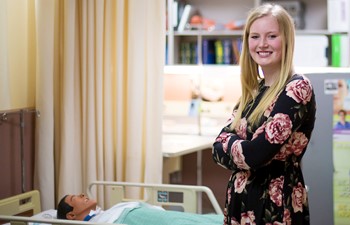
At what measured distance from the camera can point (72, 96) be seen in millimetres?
2963

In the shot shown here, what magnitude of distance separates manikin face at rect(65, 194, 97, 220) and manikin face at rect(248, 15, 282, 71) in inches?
49.3

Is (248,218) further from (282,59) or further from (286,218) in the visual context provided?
(282,59)

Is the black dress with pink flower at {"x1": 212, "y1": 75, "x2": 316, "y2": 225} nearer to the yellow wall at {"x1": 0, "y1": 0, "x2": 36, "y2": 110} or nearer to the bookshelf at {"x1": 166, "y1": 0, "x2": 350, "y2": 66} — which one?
the yellow wall at {"x1": 0, "y1": 0, "x2": 36, "y2": 110}

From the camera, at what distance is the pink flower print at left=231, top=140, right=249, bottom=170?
1.64 m

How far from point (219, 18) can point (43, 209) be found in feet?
7.20

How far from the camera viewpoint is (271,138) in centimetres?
159

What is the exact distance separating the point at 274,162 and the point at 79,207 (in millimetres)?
1211

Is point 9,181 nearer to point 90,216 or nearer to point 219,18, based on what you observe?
point 90,216

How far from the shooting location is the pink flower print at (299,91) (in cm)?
161

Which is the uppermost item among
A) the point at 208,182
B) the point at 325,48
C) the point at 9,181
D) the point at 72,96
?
the point at 325,48

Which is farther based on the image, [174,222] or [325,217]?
[325,217]

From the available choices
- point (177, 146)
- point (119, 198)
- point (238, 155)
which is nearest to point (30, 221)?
point (119, 198)

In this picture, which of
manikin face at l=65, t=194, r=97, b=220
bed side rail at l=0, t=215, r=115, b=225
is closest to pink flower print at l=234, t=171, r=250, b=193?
bed side rail at l=0, t=215, r=115, b=225

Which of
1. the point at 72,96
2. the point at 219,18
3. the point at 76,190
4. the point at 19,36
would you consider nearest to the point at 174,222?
the point at 76,190
